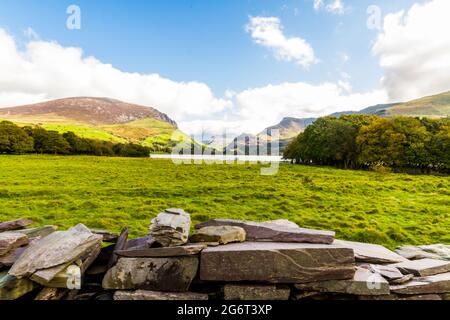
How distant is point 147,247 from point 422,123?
7248cm

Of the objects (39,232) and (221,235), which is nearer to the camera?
(221,235)

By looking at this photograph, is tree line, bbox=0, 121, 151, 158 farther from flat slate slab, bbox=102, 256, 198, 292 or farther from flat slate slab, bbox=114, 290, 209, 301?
Answer: flat slate slab, bbox=114, 290, 209, 301

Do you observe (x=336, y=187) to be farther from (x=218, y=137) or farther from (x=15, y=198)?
(x=218, y=137)

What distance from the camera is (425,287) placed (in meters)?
6.18

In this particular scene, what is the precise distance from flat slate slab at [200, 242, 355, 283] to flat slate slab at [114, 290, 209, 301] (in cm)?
42

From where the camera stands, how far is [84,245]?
21.3ft

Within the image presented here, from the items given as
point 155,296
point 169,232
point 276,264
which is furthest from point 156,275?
point 276,264

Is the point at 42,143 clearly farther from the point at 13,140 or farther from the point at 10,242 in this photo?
the point at 10,242

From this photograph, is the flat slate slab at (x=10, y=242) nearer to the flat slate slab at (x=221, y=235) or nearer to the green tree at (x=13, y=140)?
the flat slate slab at (x=221, y=235)

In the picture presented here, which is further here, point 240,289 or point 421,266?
point 421,266

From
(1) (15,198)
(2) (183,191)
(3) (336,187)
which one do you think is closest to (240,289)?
(2) (183,191)

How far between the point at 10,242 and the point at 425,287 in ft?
31.6

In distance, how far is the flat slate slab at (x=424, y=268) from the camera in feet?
21.9

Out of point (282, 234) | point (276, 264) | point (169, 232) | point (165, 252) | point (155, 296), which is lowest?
point (155, 296)
